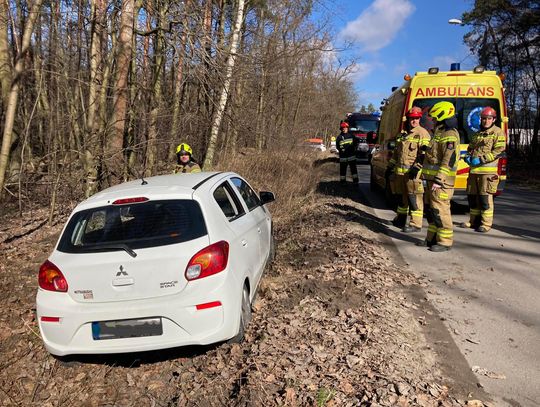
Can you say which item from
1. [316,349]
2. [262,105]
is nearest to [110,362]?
[316,349]

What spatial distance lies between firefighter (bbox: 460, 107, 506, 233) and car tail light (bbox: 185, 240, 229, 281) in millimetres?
5667

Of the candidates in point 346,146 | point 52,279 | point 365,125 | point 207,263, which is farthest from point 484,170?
point 365,125

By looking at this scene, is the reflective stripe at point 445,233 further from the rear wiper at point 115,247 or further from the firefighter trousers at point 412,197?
the rear wiper at point 115,247

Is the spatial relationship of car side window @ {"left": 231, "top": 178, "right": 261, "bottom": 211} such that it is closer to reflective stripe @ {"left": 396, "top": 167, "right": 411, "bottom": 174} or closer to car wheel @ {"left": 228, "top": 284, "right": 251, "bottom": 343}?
car wheel @ {"left": 228, "top": 284, "right": 251, "bottom": 343}

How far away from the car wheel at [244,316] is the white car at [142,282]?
40 mm

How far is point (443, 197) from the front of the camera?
6355mm

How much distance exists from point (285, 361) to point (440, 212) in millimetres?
3912

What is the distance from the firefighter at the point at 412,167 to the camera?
7.32 metres

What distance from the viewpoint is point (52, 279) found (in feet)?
11.3

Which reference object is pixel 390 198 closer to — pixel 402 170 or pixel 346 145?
A: pixel 402 170

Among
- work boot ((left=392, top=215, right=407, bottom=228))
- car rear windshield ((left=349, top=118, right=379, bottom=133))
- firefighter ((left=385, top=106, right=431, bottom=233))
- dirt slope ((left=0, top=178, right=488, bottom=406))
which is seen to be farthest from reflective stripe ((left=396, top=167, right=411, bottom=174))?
car rear windshield ((left=349, top=118, right=379, bottom=133))

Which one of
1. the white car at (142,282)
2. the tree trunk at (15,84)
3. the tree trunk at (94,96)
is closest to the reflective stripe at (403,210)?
the white car at (142,282)

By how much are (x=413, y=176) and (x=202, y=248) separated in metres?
4.85

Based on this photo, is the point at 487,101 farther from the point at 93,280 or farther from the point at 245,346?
the point at 93,280
